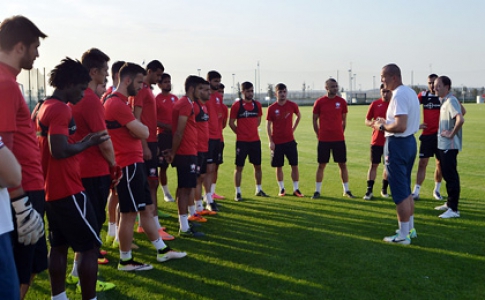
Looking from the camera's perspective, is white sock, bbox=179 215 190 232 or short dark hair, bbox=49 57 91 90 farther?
white sock, bbox=179 215 190 232

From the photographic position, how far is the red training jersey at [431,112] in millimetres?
8594

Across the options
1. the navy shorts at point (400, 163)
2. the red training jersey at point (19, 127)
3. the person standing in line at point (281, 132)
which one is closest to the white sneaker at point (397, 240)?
the navy shorts at point (400, 163)

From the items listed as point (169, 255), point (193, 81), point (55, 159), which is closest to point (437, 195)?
point (193, 81)

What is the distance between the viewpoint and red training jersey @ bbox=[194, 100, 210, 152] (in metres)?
6.82

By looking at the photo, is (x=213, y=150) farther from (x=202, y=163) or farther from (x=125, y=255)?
(x=125, y=255)

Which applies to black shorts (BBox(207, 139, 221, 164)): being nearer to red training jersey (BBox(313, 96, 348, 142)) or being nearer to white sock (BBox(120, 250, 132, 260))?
red training jersey (BBox(313, 96, 348, 142))

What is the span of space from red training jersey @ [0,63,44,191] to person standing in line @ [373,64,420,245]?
437cm

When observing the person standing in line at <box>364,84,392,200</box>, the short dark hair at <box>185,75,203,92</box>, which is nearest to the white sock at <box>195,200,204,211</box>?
the short dark hair at <box>185,75,203,92</box>

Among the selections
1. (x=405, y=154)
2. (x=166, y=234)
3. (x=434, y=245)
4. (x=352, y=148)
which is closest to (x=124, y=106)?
(x=166, y=234)

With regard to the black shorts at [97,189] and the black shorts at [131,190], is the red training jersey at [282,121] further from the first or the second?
the black shorts at [97,189]

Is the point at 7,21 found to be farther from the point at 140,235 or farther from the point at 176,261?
the point at 140,235

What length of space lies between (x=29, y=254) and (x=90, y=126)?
1457 millimetres

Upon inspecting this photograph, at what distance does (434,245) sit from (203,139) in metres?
3.89

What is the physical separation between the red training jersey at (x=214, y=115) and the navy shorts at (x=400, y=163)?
3.86m
